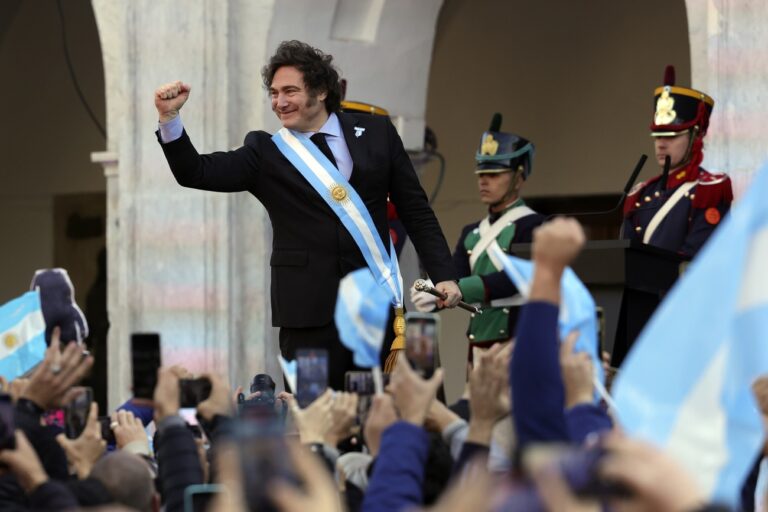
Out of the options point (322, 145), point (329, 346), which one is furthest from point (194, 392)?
point (322, 145)

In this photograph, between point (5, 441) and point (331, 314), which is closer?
point (5, 441)

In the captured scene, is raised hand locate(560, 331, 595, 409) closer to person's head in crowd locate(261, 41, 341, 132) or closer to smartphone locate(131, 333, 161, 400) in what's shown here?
smartphone locate(131, 333, 161, 400)

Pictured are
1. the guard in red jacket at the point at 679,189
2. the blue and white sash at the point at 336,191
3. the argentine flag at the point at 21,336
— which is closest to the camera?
the argentine flag at the point at 21,336

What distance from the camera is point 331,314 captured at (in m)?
6.45

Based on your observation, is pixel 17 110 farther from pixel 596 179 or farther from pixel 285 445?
pixel 285 445

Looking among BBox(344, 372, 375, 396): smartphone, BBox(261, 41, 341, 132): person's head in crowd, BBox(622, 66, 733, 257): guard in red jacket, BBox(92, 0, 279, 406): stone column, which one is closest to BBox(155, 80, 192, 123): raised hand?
BBox(261, 41, 341, 132): person's head in crowd

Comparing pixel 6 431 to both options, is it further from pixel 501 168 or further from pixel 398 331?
pixel 501 168

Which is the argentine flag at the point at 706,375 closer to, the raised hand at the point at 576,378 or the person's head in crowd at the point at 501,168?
the raised hand at the point at 576,378

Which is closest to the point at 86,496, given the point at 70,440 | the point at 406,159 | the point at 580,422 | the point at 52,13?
the point at 70,440

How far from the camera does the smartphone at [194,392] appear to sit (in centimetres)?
467

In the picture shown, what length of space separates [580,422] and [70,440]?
1.26 meters

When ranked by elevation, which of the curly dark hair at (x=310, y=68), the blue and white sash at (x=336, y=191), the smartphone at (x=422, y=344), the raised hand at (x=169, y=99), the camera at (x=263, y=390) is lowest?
the camera at (x=263, y=390)

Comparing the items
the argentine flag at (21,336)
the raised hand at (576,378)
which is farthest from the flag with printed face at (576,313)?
the argentine flag at (21,336)

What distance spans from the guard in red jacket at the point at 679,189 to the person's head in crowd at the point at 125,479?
3.36 m
